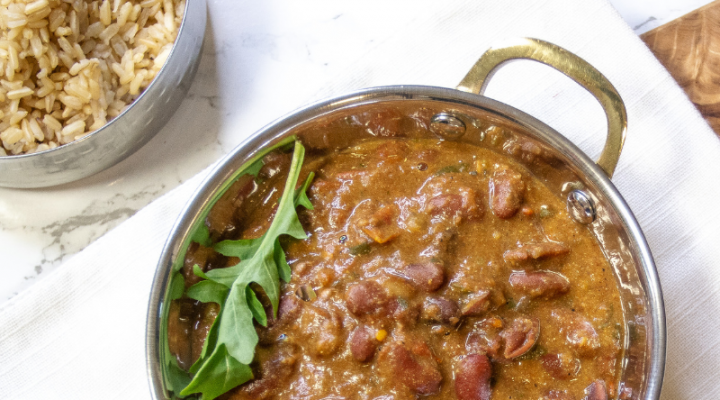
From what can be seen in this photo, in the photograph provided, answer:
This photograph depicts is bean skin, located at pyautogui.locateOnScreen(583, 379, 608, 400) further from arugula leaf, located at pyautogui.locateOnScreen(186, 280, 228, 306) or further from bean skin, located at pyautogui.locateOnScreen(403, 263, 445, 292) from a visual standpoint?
arugula leaf, located at pyautogui.locateOnScreen(186, 280, 228, 306)

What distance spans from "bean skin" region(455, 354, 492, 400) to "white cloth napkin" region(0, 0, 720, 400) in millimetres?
798

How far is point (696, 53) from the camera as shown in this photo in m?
2.64

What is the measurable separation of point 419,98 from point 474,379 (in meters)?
0.95

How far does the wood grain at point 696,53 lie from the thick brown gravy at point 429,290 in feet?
2.91

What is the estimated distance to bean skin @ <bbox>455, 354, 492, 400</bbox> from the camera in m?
2.00

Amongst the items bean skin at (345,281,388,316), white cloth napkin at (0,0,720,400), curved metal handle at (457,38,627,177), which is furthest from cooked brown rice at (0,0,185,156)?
curved metal handle at (457,38,627,177)

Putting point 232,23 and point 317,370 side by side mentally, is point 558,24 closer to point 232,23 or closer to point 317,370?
point 232,23

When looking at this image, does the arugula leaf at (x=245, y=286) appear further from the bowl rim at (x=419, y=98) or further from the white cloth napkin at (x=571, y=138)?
the white cloth napkin at (x=571, y=138)

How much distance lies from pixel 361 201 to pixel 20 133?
1.47 metres

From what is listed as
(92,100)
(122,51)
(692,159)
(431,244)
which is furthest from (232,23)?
(692,159)

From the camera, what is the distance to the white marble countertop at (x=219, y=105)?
2.64 m

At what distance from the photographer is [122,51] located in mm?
2729

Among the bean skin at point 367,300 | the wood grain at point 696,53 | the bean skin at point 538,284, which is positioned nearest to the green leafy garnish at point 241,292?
the bean skin at point 367,300

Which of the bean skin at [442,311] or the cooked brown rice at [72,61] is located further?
the cooked brown rice at [72,61]
